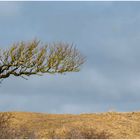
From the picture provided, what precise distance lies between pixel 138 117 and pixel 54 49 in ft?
25.4

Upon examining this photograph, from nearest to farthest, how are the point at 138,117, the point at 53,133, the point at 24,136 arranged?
the point at 24,136 → the point at 53,133 → the point at 138,117

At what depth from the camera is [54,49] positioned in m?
36.2

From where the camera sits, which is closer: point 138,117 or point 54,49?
point 138,117

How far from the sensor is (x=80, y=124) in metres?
29.4

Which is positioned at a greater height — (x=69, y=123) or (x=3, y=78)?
(x=3, y=78)

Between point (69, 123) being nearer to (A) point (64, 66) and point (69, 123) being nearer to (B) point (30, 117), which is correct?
(B) point (30, 117)

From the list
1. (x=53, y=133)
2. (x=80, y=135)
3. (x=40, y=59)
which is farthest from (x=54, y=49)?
(x=80, y=135)

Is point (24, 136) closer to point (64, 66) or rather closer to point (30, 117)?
point (30, 117)

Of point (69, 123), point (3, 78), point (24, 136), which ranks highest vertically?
point (3, 78)

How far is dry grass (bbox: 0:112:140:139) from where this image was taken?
2611 cm

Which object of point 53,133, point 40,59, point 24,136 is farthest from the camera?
point 40,59

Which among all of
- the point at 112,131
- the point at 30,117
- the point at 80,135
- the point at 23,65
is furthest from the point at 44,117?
the point at 80,135

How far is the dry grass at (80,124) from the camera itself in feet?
85.7

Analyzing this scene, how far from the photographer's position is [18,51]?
35656 millimetres
